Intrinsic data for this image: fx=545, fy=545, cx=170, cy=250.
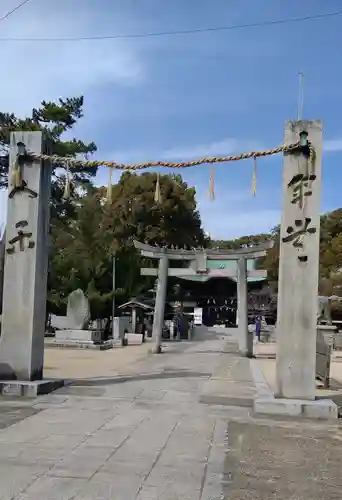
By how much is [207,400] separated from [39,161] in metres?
4.82

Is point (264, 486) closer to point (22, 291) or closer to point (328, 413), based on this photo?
point (328, 413)

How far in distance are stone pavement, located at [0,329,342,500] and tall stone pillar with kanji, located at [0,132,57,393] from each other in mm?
949

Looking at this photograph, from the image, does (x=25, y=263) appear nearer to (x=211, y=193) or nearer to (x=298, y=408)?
(x=211, y=193)

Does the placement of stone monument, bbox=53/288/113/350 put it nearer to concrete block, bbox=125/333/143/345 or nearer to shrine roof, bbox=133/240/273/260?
shrine roof, bbox=133/240/273/260

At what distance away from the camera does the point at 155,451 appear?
215 inches

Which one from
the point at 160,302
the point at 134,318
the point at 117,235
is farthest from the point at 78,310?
the point at 117,235

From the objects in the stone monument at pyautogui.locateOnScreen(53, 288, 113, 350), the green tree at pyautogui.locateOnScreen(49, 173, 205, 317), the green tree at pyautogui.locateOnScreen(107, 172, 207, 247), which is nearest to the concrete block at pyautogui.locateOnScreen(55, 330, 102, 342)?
the stone monument at pyautogui.locateOnScreen(53, 288, 113, 350)

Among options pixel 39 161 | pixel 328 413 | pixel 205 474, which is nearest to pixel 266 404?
pixel 328 413

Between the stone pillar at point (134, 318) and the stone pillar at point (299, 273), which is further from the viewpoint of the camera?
the stone pillar at point (134, 318)

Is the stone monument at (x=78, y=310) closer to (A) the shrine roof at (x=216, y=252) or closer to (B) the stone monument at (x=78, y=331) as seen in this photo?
(B) the stone monument at (x=78, y=331)

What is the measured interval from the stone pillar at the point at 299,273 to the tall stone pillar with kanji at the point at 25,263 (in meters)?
3.97

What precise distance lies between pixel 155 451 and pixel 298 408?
2872 mm

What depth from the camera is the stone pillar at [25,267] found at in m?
8.91

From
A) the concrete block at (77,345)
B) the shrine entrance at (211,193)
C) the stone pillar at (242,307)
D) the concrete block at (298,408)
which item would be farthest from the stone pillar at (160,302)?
the concrete block at (298,408)
